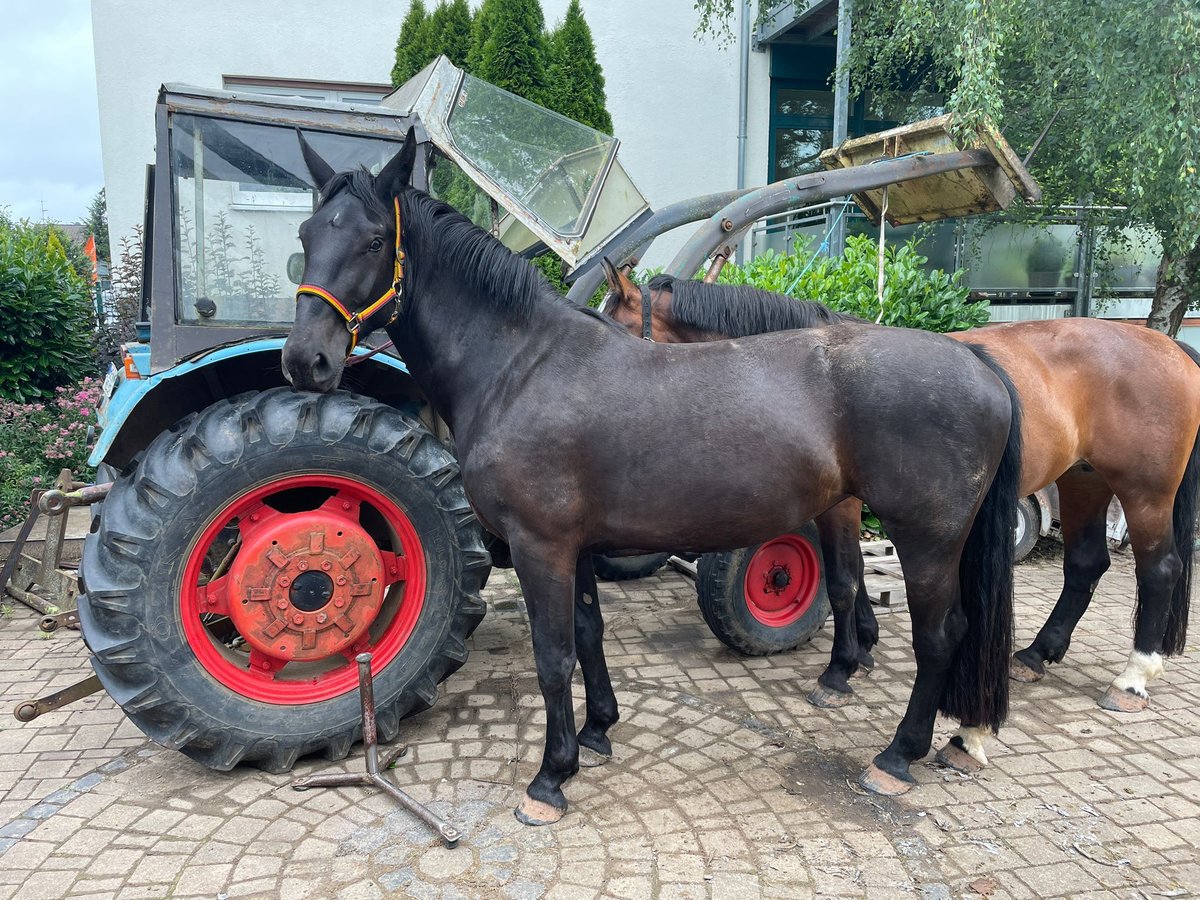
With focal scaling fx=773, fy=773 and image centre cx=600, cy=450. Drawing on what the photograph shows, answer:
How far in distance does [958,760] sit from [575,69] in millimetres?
8336

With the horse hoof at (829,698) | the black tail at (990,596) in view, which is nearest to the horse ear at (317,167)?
the black tail at (990,596)

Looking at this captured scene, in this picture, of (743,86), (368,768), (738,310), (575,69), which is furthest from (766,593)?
(743,86)

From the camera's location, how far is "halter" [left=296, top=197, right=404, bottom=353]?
2.38 m

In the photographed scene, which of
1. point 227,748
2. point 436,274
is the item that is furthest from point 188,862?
point 436,274

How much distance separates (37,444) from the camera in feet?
21.2

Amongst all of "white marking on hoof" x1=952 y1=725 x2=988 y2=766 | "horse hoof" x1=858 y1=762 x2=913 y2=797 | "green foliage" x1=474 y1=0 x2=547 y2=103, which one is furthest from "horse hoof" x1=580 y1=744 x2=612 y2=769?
"green foliage" x1=474 y1=0 x2=547 y2=103

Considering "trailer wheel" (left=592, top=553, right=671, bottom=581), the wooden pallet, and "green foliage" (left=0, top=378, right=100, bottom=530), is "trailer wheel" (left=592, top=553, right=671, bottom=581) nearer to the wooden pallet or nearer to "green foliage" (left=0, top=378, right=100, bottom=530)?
the wooden pallet

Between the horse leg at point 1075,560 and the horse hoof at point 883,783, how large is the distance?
141 centimetres

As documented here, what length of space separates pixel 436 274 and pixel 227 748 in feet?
6.12

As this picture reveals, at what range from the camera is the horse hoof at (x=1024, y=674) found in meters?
3.79

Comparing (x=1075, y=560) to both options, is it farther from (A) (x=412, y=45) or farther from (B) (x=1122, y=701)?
(A) (x=412, y=45)

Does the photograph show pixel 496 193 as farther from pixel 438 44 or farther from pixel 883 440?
pixel 438 44

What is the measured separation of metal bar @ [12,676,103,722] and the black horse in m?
1.67

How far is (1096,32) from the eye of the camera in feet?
16.8
